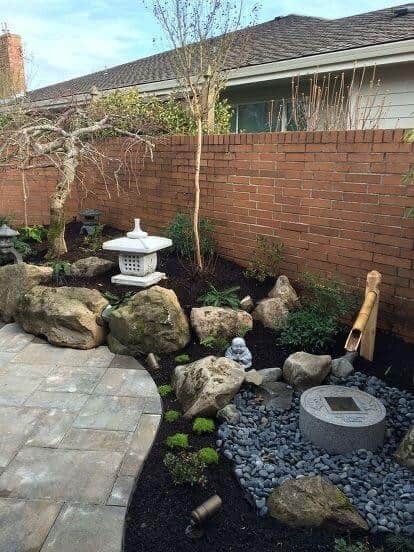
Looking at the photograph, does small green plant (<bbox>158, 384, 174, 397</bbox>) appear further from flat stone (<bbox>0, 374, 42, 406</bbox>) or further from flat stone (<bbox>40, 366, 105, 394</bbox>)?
flat stone (<bbox>0, 374, 42, 406</bbox>)

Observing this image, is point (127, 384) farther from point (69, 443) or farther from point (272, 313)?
point (272, 313)

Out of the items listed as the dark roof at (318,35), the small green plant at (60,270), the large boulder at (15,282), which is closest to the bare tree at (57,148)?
the small green plant at (60,270)

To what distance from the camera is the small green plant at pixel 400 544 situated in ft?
6.78

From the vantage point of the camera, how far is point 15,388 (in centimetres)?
373

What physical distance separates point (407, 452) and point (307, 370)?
966 millimetres

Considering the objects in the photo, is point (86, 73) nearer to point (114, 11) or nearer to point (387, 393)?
point (114, 11)

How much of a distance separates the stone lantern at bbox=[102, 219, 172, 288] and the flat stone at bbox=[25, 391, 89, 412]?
5.20 feet

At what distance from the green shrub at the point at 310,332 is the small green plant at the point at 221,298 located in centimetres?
63

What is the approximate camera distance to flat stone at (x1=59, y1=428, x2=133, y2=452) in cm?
294

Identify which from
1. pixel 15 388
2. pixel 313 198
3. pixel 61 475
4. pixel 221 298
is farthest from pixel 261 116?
pixel 61 475

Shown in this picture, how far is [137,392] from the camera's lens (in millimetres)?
3617

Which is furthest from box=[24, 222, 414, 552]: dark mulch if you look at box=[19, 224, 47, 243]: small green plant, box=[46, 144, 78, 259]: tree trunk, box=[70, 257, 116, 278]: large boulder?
box=[19, 224, 47, 243]: small green plant

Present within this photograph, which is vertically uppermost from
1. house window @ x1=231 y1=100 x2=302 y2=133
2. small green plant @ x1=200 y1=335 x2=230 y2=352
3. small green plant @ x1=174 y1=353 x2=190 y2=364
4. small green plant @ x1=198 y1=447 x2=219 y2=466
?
house window @ x1=231 y1=100 x2=302 y2=133

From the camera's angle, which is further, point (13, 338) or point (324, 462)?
point (13, 338)
